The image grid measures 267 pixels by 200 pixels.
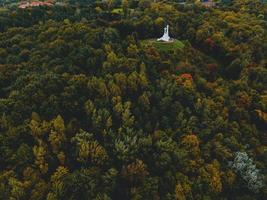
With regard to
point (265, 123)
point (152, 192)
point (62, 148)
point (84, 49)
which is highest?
point (84, 49)

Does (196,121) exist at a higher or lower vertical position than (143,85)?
lower

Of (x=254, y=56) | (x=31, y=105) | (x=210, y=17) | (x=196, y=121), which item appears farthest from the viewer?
(x=210, y=17)

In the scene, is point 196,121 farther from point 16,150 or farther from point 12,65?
point 12,65

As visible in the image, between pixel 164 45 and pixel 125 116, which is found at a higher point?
pixel 125 116

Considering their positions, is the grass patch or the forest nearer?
the forest

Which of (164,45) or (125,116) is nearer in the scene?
(125,116)

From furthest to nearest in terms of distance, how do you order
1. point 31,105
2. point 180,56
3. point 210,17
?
point 210,17 → point 180,56 → point 31,105

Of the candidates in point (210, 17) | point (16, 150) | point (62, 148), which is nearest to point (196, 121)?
point (62, 148)

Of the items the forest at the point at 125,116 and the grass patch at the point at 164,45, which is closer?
the forest at the point at 125,116
